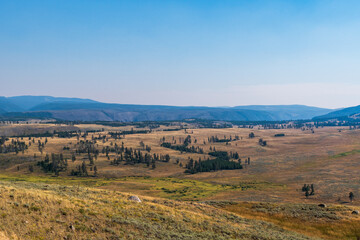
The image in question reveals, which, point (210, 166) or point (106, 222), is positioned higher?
point (106, 222)

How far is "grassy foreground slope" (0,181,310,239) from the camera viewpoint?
82.9ft

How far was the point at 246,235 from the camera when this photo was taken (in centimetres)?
3406

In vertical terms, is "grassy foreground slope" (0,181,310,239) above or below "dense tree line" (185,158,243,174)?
above

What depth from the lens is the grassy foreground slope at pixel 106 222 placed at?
25.3 metres

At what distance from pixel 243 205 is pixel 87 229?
36.5 m

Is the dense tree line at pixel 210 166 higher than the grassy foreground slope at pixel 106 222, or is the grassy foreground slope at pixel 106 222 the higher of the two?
the grassy foreground slope at pixel 106 222

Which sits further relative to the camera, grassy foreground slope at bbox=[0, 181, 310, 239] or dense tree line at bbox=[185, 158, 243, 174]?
dense tree line at bbox=[185, 158, 243, 174]

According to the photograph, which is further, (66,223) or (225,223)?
(225,223)

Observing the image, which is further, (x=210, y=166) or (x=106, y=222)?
(x=210, y=166)

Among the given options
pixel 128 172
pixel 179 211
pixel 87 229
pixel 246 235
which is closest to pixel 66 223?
pixel 87 229

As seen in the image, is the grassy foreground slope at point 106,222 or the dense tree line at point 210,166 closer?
the grassy foreground slope at point 106,222

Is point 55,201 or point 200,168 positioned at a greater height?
point 55,201

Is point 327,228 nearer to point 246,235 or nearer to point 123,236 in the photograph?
point 246,235

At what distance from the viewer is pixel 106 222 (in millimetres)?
29531
